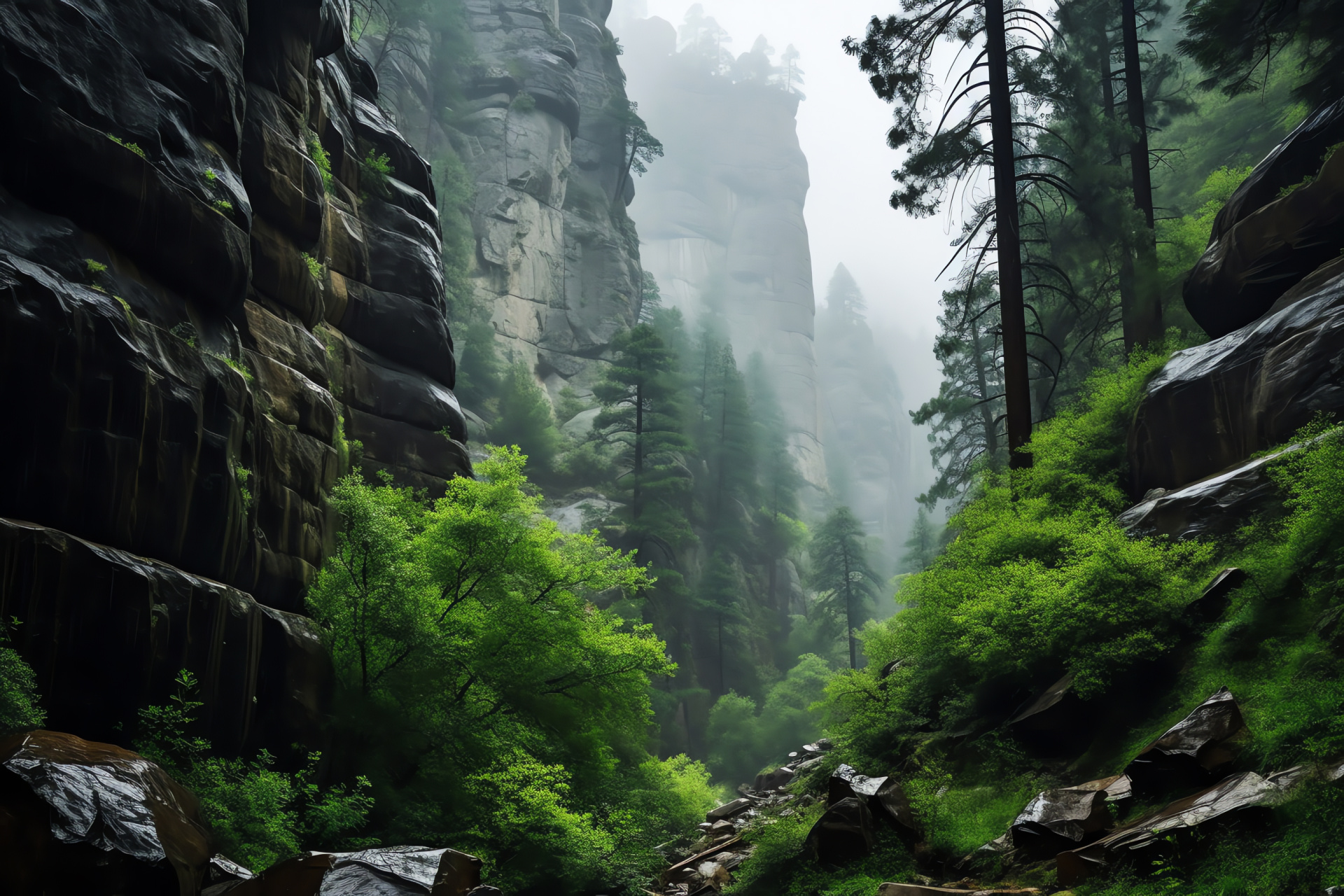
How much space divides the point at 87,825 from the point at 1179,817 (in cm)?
856

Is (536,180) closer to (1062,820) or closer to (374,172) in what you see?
(374,172)

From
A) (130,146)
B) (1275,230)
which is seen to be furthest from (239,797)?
(1275,230)

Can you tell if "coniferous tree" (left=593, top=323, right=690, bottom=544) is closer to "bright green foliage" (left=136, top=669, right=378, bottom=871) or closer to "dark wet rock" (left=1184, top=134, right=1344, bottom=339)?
"dark wet rock" (left=1184, top=134, right=1344, bottom=339)

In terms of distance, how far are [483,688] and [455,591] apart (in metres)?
1.77

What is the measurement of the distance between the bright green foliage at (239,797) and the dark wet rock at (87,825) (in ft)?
4.91

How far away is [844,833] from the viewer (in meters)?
9.76

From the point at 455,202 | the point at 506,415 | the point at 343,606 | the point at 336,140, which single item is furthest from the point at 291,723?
the point at 455,202

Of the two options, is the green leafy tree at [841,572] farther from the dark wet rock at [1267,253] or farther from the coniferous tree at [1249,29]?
the coniferous tree at [1249,29]

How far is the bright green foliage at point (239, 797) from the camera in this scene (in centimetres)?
952

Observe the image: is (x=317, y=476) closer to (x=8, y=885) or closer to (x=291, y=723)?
(x=291, y=723)

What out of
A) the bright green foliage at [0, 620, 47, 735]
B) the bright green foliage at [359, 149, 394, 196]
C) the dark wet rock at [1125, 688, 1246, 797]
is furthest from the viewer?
the bright green foliage at [359, 149, 394, 196]

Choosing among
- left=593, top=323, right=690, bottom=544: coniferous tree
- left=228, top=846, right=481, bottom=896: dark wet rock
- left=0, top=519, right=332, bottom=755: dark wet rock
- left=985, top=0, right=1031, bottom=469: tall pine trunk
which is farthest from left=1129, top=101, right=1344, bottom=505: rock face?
left=593, top=323, right=690, bottom=544: coniferous tree

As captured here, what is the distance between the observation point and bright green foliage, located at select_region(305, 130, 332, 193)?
18.1 m

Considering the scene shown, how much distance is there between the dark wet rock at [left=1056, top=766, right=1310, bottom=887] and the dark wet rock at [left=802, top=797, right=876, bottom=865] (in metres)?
2.98
